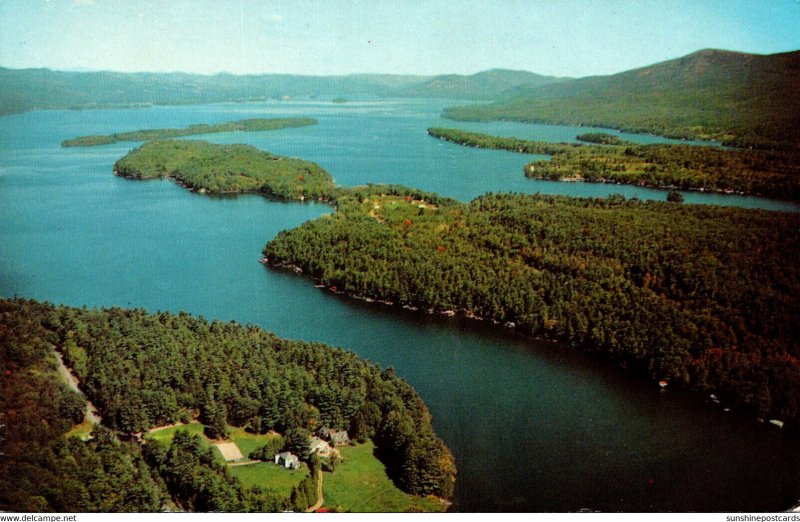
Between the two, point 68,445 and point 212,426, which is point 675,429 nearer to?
point 212,426

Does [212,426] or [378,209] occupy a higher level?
[378,209]

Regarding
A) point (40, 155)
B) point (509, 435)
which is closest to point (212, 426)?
point (509, 435)

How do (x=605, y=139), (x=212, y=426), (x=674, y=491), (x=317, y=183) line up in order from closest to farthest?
1. (x=674, y=491)
2. (x=212, y=426)
3. (x=317, y=183)
4. (x=605, y=139)

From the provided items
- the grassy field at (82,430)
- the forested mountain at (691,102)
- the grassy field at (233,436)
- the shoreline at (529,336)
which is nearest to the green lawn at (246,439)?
the grassy field at (233,436)

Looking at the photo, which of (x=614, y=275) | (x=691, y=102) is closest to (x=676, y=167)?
(x=614, y=275)

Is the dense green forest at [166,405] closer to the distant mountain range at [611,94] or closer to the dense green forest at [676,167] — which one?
the distant mountain range at [611,94]

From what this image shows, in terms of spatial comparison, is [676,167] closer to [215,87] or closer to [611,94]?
[611,94]

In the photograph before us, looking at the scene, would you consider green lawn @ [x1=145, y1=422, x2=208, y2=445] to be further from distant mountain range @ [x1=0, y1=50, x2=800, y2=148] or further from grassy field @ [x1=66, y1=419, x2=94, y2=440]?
distant mountain range @ [x1=0, y1=50, x2=800, y2=148]

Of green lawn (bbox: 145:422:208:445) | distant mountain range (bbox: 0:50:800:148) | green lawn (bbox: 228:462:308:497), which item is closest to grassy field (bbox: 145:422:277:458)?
green lawn (bbox: 145:422:208:445)
